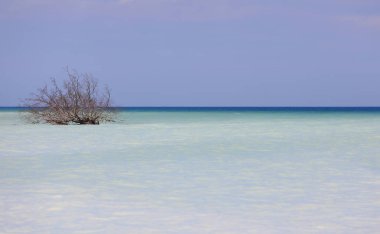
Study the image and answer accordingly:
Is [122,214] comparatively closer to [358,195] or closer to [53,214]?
[53,214]

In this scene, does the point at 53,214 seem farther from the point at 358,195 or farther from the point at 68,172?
the point at 68,172

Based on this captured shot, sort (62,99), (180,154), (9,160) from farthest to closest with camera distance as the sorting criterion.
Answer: (62,99), (180,154), (9,160)

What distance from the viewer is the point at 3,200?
752 cm

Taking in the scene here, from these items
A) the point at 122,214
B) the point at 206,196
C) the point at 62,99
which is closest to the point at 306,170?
the point at 206,196

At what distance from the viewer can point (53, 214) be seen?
21.6 feet

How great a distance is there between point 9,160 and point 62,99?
16.6m

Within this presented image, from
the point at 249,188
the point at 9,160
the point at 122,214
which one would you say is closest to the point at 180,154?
the point at 9,160

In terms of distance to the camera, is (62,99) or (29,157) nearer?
(29,157)

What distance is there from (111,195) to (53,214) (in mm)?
1395

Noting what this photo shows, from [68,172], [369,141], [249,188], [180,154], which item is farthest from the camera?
[369,141]

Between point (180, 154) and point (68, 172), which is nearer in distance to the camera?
point (68, 172)

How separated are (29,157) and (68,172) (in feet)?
10.6

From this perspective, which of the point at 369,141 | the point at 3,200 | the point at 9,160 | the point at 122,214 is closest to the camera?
the point at 122,214

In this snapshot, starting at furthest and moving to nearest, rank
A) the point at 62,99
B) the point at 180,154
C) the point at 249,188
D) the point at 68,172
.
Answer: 1. the point at 62,99
2. the point at 180,154
3. the point at 68,172
4. the point at 249,188
